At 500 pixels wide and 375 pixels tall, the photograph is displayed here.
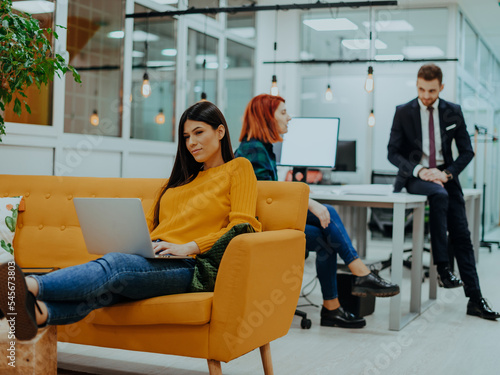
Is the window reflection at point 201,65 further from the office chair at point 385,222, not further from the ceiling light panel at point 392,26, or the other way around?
the ceiling light panel at point 392,26

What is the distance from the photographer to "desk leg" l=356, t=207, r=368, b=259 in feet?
20.1

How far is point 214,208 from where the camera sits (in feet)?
7.88

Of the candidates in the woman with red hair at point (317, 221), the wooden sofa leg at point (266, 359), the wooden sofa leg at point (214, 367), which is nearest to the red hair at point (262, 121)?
the woman with red hair at point (317, 221)

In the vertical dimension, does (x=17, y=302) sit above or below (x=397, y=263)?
above

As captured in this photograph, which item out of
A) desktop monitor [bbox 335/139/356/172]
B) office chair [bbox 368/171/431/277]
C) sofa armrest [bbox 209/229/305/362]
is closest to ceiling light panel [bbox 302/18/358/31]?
office chair [bbox 368/171/431/277]

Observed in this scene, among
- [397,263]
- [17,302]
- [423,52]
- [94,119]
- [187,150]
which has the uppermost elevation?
[423,52]

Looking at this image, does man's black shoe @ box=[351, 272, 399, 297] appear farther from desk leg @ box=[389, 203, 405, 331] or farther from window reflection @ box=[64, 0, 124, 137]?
window reflection @ box=[64, 0, 124, 137]

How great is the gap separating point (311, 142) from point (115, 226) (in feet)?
7.52

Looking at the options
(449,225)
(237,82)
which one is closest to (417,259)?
(449,225)

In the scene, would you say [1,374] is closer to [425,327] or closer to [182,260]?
[182,260]

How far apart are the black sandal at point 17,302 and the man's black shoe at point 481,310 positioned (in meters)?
2.91

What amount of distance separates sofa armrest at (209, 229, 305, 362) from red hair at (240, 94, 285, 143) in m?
1.05

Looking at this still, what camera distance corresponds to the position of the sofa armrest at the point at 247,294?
2080mm

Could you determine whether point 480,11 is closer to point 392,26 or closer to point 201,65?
point 392,26
